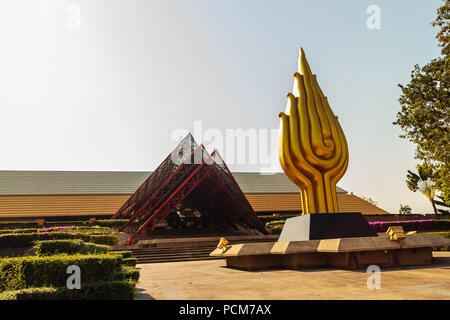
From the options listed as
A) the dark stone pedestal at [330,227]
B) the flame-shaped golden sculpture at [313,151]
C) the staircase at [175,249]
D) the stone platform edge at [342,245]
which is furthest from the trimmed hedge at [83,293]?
the staircase at [175,249]

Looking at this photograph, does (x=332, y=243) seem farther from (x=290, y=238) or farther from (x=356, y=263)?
(x=290, y=238)

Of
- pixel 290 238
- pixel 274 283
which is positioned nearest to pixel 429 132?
pixel 290 238

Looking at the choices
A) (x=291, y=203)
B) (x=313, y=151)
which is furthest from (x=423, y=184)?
(x=313, y=151)

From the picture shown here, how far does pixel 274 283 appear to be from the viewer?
7.06m

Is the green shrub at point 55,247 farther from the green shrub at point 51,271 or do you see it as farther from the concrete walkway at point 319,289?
the concrete walkway at point 319,289

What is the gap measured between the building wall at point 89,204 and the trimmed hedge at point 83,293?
3026 centimetres

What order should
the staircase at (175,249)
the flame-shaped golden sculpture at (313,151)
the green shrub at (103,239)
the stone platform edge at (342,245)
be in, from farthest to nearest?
the green shrub at (103,239), the staircase at (175,249), the flame-shaped golden sculpture at (313,151), the stone platform edge at (342,245)

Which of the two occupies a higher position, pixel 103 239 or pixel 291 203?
pixel 291 203

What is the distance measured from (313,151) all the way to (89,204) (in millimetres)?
30693

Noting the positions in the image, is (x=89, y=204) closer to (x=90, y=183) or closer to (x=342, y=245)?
(x=90, y=183)

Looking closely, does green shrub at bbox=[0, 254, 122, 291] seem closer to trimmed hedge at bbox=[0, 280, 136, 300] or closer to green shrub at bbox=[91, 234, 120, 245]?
trimmed hedge at bbox=[0, 280, 136, 300]

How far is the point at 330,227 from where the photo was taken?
36.7 feet

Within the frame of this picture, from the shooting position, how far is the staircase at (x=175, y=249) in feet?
56.5

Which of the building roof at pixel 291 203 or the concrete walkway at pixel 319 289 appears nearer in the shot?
the concrete walkway at pixel 319 289
